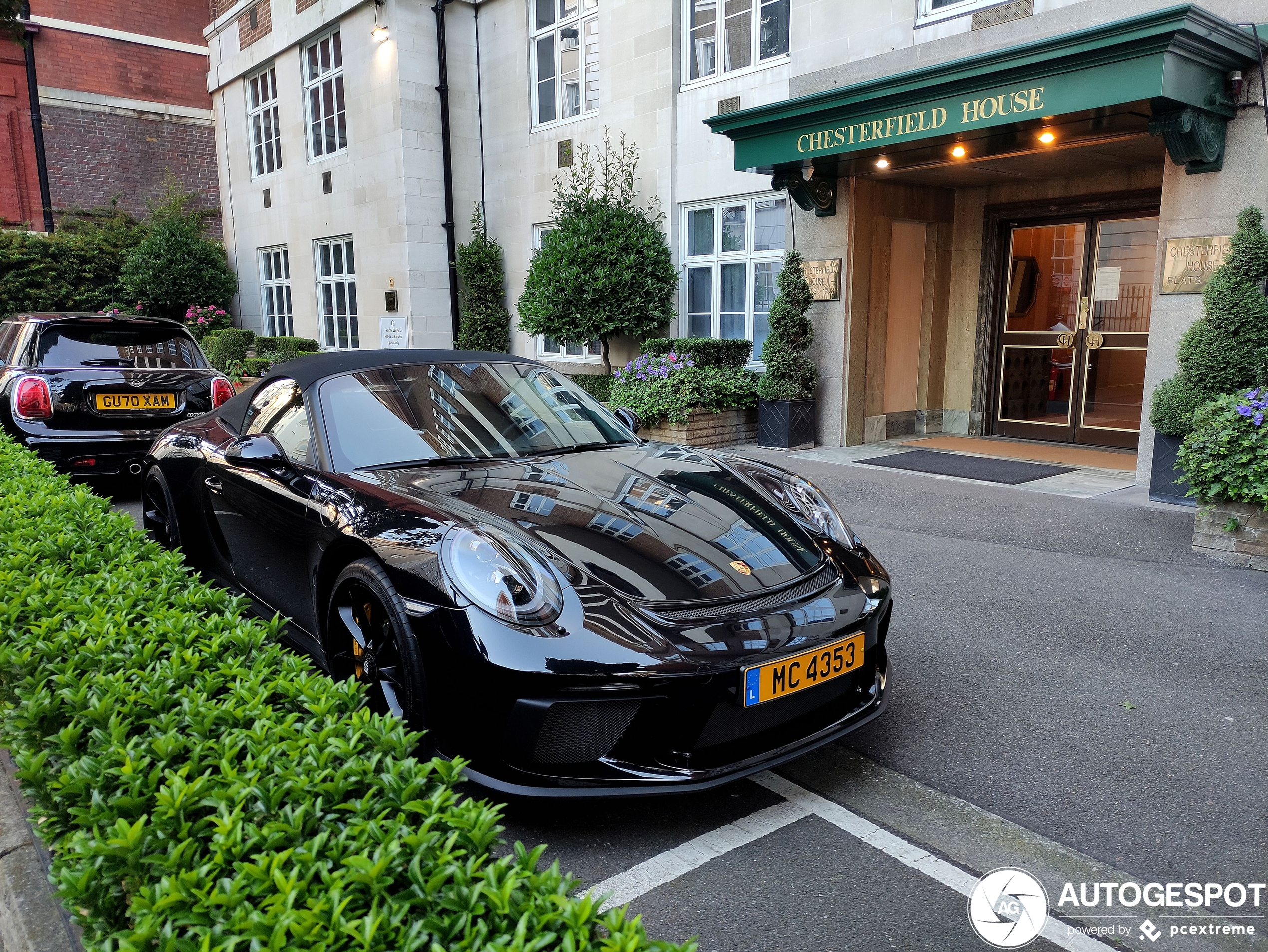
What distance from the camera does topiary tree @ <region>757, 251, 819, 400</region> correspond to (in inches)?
392

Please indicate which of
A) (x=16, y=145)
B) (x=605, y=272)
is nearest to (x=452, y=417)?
(x=605, y=272)

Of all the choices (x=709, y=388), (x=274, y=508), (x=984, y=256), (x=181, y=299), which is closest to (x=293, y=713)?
(x=274, y=508)

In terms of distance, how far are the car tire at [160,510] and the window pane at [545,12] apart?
11115 mm

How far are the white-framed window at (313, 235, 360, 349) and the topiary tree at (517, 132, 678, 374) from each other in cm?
634

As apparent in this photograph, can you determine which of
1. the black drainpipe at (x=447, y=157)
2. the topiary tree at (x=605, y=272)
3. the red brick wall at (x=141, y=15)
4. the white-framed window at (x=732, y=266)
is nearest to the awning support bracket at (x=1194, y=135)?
the white-framed window at (x=732, y=266)

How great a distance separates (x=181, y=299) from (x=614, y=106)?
1186cm

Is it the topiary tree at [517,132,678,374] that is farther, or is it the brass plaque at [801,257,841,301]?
the topiary tree at [517,132,678,374]

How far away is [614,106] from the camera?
501 inches

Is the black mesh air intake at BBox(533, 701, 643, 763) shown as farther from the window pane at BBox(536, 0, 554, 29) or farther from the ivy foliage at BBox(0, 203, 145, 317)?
the ivy foliage at BBox(0, 203, 145, 317)

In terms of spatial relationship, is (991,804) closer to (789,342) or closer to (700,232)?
(789,342)

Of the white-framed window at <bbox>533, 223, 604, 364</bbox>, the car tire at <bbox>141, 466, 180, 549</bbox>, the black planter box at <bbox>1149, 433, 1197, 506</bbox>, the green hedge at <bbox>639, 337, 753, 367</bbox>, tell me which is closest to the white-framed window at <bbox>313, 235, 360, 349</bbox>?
the white-framed window at <bbox>533, 223, 604, 364</bbox>

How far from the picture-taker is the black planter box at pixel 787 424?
10.1 meters

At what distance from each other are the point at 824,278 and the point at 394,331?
8306 millimetres

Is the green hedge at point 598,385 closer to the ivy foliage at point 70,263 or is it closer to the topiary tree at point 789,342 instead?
the topiary tree at point 789,342
